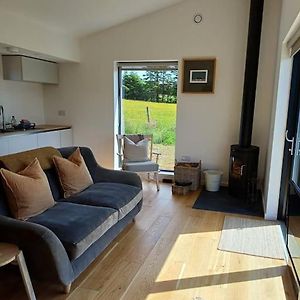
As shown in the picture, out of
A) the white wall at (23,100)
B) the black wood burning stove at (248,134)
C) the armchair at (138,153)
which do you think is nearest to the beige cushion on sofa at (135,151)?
the armchair at (138,153)

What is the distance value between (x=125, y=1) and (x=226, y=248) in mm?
3428

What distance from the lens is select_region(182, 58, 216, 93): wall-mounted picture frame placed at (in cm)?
468

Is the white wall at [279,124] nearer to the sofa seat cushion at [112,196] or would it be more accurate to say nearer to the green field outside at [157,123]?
the sofa seat cushion at [112,196]

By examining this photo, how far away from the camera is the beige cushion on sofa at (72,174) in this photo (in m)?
3.04

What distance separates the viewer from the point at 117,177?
352cm

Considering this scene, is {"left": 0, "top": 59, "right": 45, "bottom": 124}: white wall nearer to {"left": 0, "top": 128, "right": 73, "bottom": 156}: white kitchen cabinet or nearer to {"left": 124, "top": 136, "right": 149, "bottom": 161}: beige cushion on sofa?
{"left": 0, "top": 128, "right": 73, "bottom": 156}: white kitchen cabinet

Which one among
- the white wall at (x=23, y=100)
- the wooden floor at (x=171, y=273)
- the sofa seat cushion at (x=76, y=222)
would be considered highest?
the white wall at (x=23, y=100)

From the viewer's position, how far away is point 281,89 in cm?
332

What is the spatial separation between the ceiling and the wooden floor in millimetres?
2931

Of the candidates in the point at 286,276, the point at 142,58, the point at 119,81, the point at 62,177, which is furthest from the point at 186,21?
the point at 286,276

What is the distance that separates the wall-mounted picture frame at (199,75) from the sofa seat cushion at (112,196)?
2233 millimetres

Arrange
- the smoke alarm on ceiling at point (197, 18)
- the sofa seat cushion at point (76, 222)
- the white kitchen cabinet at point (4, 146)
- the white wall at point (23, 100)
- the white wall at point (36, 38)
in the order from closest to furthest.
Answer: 1. the sofa seat cushion at point (76, 222)
2. the white wall at point (36, 38)
3. the white kitchen cabinet at point (4, 146)
4. the smoke alarm on ceiling at point (197, 18)
5. the white wall at point (23, 100)

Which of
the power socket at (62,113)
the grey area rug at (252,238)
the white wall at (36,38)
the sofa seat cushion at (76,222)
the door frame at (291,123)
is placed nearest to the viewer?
the sofa seat cushion at (76,222)

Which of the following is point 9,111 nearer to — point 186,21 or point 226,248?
point 186,21
